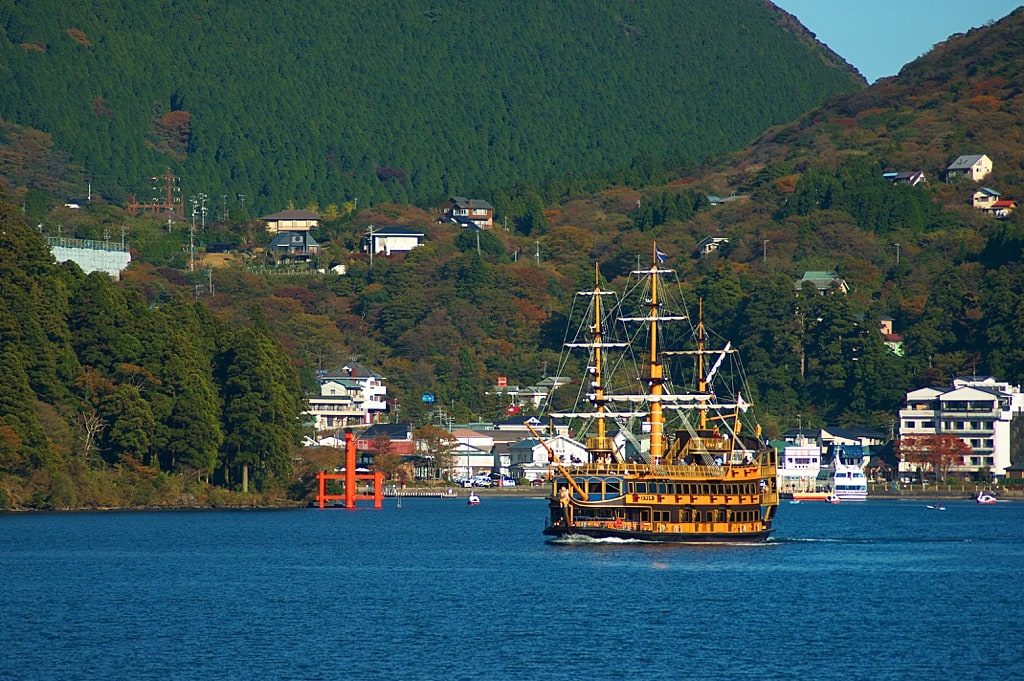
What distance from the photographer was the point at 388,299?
168 m

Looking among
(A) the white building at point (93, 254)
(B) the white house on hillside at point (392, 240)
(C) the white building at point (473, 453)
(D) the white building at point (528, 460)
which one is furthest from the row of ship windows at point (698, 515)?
(B) the white house on hillside at point (392, 240)

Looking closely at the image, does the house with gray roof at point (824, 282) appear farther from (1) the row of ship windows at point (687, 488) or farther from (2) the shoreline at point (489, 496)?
(1) the row of ship windows at point (687, 488)

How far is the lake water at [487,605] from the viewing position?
133 ft

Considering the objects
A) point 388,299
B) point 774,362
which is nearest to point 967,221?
point 774,362

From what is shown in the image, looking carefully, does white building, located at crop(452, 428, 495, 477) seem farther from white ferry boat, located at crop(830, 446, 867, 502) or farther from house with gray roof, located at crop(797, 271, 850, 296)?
white ferry boat, located at crop(830, 446, 867, 502)

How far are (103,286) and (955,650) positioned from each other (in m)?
54.9

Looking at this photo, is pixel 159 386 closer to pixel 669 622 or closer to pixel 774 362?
pixel 669 622

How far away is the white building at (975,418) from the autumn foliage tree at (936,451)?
684 millimetres

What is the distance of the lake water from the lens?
4062cm

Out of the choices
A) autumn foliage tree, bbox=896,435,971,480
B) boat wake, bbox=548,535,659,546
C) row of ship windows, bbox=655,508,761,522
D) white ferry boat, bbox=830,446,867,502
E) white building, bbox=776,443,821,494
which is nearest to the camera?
row of ship windows, bbox=655,508,761,522

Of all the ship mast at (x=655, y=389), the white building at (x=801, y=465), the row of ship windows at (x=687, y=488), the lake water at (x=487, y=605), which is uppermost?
the ship mast at (x=655, y=389)

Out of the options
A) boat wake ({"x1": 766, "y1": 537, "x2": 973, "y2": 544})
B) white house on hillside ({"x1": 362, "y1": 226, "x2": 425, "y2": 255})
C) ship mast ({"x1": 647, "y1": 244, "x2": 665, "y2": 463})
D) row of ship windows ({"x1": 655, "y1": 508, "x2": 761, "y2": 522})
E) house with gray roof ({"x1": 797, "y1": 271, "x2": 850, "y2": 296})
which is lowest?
boat wake ({"x1": 766, "y1": 537, "x2": 973, "y2": 544})

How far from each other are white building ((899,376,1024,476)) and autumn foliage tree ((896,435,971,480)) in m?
0.68

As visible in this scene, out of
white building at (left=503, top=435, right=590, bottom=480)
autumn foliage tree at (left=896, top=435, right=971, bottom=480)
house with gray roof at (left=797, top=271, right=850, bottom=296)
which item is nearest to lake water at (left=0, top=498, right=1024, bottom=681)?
autumn foliage tree at (left=896, top=435, right=971, bottom=480)
